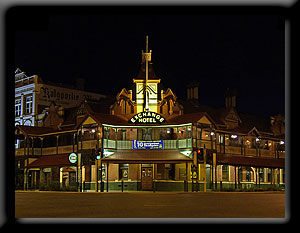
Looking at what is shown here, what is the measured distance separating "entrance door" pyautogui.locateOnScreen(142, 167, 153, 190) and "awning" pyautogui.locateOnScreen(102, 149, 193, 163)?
5.32 feet

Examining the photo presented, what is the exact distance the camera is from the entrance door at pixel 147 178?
1752 inches

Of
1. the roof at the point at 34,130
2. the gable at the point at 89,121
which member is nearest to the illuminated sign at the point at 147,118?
A: the gable at the point at 89,121

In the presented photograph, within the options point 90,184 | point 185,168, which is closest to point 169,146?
point 185,168

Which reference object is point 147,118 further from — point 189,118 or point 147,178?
point 147,178

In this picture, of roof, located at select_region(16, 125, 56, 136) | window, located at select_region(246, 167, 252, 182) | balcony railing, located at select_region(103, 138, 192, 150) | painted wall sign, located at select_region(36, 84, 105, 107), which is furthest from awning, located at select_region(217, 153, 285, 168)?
painted wall sign, located at select_region(36, 84, 105, 107)

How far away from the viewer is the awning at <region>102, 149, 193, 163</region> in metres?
42.2

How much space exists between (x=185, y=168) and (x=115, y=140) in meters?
6.42

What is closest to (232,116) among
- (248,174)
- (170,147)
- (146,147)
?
(248,174)

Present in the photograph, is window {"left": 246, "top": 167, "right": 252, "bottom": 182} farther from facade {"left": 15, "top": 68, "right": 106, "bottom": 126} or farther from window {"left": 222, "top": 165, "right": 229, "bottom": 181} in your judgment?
facade {"left": 15, "top": 68, "right": 106, "bottom": 126}

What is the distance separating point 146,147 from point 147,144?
0.27 meters

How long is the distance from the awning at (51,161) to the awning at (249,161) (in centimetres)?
1346

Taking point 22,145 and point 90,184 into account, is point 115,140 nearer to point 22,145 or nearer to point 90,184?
point 90,184

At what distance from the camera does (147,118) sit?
45031 mm
